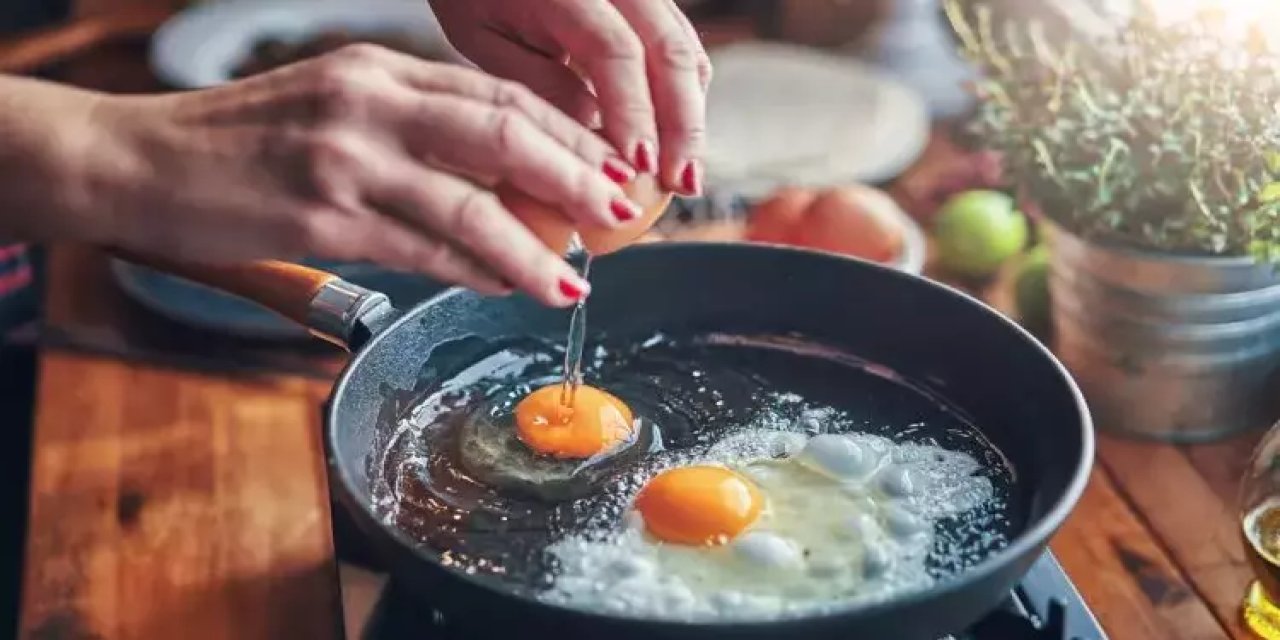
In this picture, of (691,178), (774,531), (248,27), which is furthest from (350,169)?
(248,27)

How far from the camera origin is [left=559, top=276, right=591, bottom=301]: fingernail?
82 cm

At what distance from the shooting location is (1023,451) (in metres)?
1.00

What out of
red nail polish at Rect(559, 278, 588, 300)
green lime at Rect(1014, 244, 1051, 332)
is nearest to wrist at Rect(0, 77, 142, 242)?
red nail polish at Rect(559, 278, 588, 300)

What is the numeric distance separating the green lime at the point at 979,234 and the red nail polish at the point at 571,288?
78cm

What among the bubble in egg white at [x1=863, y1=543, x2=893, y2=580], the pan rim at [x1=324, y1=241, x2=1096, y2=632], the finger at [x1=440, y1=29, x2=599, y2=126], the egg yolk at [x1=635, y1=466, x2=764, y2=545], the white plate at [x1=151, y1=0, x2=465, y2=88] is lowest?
the white plate at [x1=151, y1=0, x2=465, y2=88]

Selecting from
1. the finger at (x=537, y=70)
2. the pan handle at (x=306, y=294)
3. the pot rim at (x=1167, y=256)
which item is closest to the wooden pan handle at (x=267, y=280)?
the pan handle at (x=306, y=294)

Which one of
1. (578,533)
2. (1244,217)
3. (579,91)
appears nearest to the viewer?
(578,533)

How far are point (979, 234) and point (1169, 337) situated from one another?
296 millimetres

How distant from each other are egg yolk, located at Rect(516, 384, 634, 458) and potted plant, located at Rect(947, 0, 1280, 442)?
0.50 m

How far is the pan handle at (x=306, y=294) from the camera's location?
3.35 ft

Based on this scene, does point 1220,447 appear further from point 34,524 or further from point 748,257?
point 34,524

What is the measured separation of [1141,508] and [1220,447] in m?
0.13

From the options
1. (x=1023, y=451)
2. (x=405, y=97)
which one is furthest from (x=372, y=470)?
(x=1023, y=451)

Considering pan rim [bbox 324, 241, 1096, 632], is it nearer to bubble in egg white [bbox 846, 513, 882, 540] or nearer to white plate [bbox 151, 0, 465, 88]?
bubble in egg white [bbox 846, 513, 882, 540]
